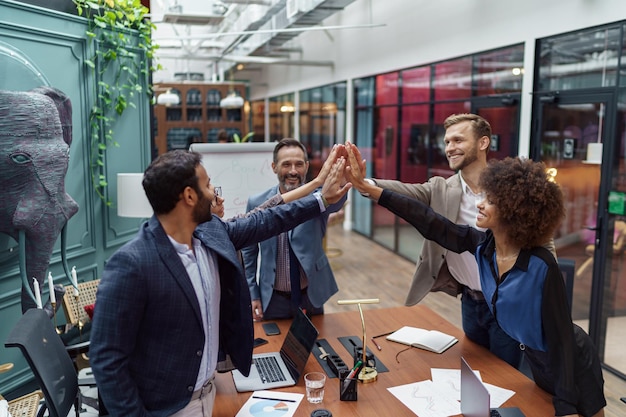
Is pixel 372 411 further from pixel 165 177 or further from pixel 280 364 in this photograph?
pixel 165 177

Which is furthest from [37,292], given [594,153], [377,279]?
[377,279]

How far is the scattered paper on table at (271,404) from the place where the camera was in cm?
195

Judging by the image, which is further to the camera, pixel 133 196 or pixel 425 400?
pixel 133 196

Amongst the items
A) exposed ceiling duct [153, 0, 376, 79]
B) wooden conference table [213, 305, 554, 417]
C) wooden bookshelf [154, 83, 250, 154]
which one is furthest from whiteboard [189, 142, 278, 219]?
wooden bookshelf [154, 83, 250, 154]

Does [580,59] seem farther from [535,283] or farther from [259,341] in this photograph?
[259,341]

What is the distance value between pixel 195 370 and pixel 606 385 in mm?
3435

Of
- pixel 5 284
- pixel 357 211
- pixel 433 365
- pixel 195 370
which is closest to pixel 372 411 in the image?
pixel 433 365

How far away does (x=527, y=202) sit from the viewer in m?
2.02

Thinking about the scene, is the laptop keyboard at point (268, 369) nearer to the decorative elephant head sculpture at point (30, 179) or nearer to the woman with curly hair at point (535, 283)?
the woman with curly hair at point (535, 283)

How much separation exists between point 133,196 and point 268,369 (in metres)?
Result: 2.33

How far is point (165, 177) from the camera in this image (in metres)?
1.73

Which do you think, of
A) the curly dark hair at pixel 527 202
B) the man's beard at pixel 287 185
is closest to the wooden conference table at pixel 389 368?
the curly dark hair at pixel 527 202

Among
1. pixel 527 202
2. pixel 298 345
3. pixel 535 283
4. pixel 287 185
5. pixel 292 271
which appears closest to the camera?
pixel 535 283

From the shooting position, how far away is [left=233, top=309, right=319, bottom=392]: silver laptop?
216 centimetres
